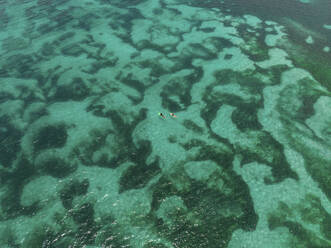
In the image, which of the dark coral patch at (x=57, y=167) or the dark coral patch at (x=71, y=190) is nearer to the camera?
the dark coral patch at (x=71, y=190)

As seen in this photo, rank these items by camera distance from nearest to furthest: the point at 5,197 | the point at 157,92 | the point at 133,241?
the point at 133,241 → the point at 5,197 → the point at 157,92

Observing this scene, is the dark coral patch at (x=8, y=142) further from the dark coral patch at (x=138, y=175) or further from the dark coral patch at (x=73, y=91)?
the dark coral patch at (x=138, y=175)

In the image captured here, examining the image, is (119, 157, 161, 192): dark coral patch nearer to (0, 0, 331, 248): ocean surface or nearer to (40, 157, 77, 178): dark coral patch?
(0, 0, 331, 248): ocean surface

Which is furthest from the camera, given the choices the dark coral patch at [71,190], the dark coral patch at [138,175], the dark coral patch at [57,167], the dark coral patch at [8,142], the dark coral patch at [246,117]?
the dark coral patch at [246,117]

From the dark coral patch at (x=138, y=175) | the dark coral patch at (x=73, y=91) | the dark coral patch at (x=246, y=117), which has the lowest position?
the dark coral patch at (x=138, y=175)

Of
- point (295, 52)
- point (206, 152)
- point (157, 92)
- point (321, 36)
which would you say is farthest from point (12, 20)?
point (321, 36)

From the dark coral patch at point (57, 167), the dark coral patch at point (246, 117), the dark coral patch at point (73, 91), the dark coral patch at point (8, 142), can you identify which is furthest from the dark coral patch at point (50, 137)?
the dark coral patch at point (246, 117)

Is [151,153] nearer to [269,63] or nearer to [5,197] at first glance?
[5,197]
